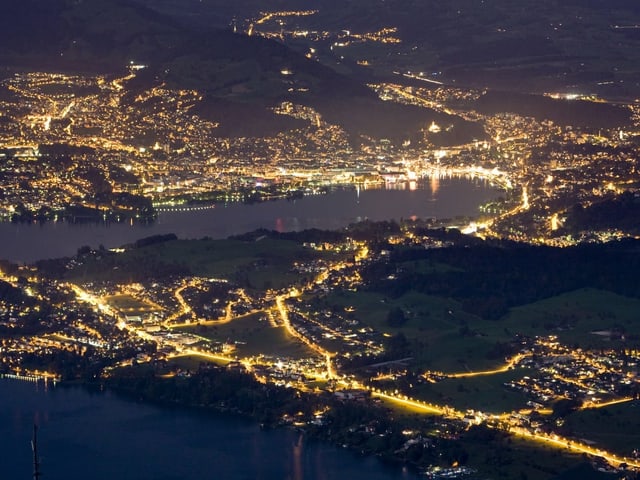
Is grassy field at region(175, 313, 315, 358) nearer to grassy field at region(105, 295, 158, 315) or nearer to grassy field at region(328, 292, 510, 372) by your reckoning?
grassy field at region(105, 295, 158, 315)

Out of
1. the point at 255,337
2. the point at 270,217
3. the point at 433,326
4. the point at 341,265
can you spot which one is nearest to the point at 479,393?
the point at 433,326

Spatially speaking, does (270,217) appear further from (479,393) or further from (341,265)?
(479,393)

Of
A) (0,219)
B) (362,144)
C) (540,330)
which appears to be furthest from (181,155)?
(540,330)

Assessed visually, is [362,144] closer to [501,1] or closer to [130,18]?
[130,18]

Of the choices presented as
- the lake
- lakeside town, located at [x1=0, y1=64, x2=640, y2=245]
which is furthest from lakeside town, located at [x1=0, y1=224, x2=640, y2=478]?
lakeside town, located at [x1=0, y1=64, x2=640, y2=245]

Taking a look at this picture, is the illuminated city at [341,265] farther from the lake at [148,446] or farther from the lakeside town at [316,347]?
the lake at [148,446]
